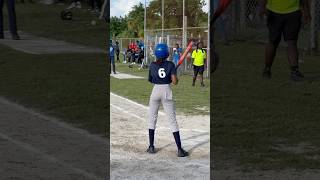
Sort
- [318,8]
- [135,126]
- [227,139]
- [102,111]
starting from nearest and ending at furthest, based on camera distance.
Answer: [318,8] → [227,139] → [135,126] → [102,111]

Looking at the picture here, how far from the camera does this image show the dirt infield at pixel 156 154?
224 cm

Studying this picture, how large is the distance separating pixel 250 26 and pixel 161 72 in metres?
0.51

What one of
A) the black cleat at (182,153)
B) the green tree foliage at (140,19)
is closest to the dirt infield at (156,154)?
the black cleat at (182,153)

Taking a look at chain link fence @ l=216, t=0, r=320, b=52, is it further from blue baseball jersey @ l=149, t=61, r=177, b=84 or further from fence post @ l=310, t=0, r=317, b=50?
blue baseball jersey @ l=149, t=61, r=177, b=84

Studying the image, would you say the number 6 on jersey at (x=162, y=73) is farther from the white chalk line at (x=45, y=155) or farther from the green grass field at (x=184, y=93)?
the white chalk line at (x=45, y=155)

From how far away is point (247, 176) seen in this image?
229 cm

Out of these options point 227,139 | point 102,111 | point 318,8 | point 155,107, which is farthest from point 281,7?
point 102,111

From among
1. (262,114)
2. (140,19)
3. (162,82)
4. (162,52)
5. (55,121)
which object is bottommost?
(55,121)

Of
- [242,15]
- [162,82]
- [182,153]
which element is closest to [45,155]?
[182,153]

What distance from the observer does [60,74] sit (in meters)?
4.50

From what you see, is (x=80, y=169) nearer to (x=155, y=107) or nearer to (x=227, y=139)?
(x=155, y=107)

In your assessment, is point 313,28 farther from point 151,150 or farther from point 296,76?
point 151,150

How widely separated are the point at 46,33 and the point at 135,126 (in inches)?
37.1

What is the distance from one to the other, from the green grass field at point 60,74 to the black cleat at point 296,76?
1.80 feet
